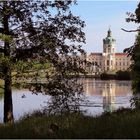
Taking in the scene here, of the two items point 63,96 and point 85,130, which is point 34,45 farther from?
point 85,130

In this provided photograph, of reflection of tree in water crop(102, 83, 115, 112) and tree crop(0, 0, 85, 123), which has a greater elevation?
tree crop(0, 0, 85, 123)

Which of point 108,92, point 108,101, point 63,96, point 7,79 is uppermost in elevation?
point 7,79

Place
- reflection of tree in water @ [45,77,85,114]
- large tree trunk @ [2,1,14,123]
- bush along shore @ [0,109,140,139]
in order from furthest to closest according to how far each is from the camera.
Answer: reflection of tree in water @ [45,77,85,114] → large tree trunk @ [2,1,14,123] → bush along shore @ [0,109,140,139]

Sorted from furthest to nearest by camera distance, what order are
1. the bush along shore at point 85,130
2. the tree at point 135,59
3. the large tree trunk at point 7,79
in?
the tree at point 135,59 < the large tree trunk at point 7,79 < the bush along shore at point 85,130

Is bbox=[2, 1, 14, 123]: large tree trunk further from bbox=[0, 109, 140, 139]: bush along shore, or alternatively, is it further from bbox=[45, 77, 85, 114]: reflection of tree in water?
bbox=[0, 109, 140, 139]: bush along shore

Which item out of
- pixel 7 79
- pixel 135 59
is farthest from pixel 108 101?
pixel 7 79

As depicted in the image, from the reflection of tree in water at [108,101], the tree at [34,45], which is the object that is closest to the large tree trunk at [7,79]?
the tree at [34,45]

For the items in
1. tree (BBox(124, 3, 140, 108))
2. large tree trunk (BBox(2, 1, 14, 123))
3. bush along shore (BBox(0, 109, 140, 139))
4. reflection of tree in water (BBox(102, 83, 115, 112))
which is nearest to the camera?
bush along shore (BBox(0, 109, 140, 139))

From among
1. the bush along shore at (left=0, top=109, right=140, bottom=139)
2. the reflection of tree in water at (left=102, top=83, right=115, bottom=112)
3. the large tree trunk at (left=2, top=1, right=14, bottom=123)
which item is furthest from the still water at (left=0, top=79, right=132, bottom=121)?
the bush along shore at (left=0, top=109, right=140, bottom=139)

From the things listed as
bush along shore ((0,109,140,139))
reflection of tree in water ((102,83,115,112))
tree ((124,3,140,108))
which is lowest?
reflection of tree in water ((102,83,115,112))

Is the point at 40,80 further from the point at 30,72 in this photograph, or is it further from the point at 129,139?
the point at 129,139

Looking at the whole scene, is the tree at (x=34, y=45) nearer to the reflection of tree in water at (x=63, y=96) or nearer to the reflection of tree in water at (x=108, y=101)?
the reflection of tree in water at (x=63, y=96)

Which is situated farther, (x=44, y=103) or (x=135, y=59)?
(x=44, y=103)

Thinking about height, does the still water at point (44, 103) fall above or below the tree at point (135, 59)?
below
